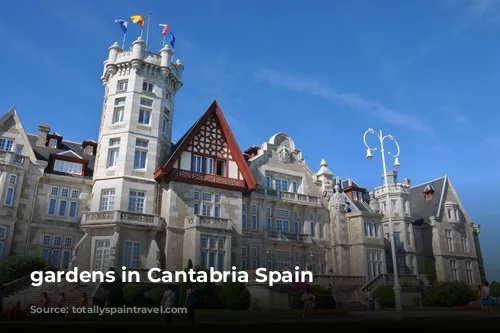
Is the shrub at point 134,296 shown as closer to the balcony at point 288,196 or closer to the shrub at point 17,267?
the shrub at point 17,267

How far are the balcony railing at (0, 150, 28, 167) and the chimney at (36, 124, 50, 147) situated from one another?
4.74 metres

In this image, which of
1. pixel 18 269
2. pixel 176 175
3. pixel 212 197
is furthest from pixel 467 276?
pixel 18 269

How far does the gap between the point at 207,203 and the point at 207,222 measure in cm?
265

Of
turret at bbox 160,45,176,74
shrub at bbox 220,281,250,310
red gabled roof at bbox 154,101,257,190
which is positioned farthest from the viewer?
turret at bbox 160,45,176,74

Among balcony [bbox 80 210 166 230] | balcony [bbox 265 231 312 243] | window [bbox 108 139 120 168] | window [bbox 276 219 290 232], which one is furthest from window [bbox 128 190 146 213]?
window [bbox 276 219 290 232]

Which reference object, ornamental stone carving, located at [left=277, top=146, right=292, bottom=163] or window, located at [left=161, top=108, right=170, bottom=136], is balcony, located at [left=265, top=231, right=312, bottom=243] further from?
window, located at [left=161, top=108, right=170, bottom=136]

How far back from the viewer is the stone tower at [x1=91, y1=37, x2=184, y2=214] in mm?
33031

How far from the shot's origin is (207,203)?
3544 centimetres

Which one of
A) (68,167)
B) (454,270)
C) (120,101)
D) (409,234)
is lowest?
(454,270)

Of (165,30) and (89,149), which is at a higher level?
(165,30)

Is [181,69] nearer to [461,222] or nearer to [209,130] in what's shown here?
[209,130]

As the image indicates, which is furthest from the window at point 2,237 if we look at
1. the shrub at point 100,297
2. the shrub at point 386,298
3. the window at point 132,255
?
the shrub at point 386,298

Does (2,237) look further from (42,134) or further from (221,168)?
(221,168)

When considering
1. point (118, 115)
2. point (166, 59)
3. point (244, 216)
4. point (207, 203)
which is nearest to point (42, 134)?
point (118, 115)
